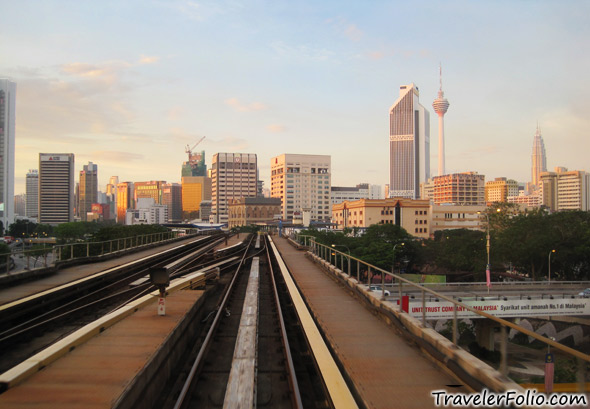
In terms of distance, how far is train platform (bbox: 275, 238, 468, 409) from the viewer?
6316 mm

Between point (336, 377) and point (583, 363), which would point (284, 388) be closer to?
point (336, 377)

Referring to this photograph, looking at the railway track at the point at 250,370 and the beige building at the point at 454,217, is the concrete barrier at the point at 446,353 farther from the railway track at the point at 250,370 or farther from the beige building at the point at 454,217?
the beige building at the point at 454,217

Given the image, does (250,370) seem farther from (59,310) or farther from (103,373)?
(59,310)

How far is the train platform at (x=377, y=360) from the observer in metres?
6.32

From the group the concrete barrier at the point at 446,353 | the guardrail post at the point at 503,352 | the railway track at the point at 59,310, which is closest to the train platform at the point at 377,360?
the concrete barrier at the point at 446,353

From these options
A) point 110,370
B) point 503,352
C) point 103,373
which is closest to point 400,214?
point 503,352

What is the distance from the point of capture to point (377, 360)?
7898 millimetres

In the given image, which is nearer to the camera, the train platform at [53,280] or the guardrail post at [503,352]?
the guardrail post at [503,352]

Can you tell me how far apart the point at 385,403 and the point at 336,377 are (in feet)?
3.82

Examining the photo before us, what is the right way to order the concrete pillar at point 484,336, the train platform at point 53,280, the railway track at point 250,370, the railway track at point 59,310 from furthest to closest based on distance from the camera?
the concrete pillar at point 484,336, the train platform at point 53,280, the railway track at point 59,310, the railway track at point 250,370

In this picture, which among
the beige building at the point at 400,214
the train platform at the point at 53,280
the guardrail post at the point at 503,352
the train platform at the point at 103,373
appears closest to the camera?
the guardrail post at the point at 503,352

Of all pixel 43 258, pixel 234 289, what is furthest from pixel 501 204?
pixel 43 258

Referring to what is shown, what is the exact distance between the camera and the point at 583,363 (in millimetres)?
4484

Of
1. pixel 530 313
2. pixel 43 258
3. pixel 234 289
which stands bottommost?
pixel 530 313
